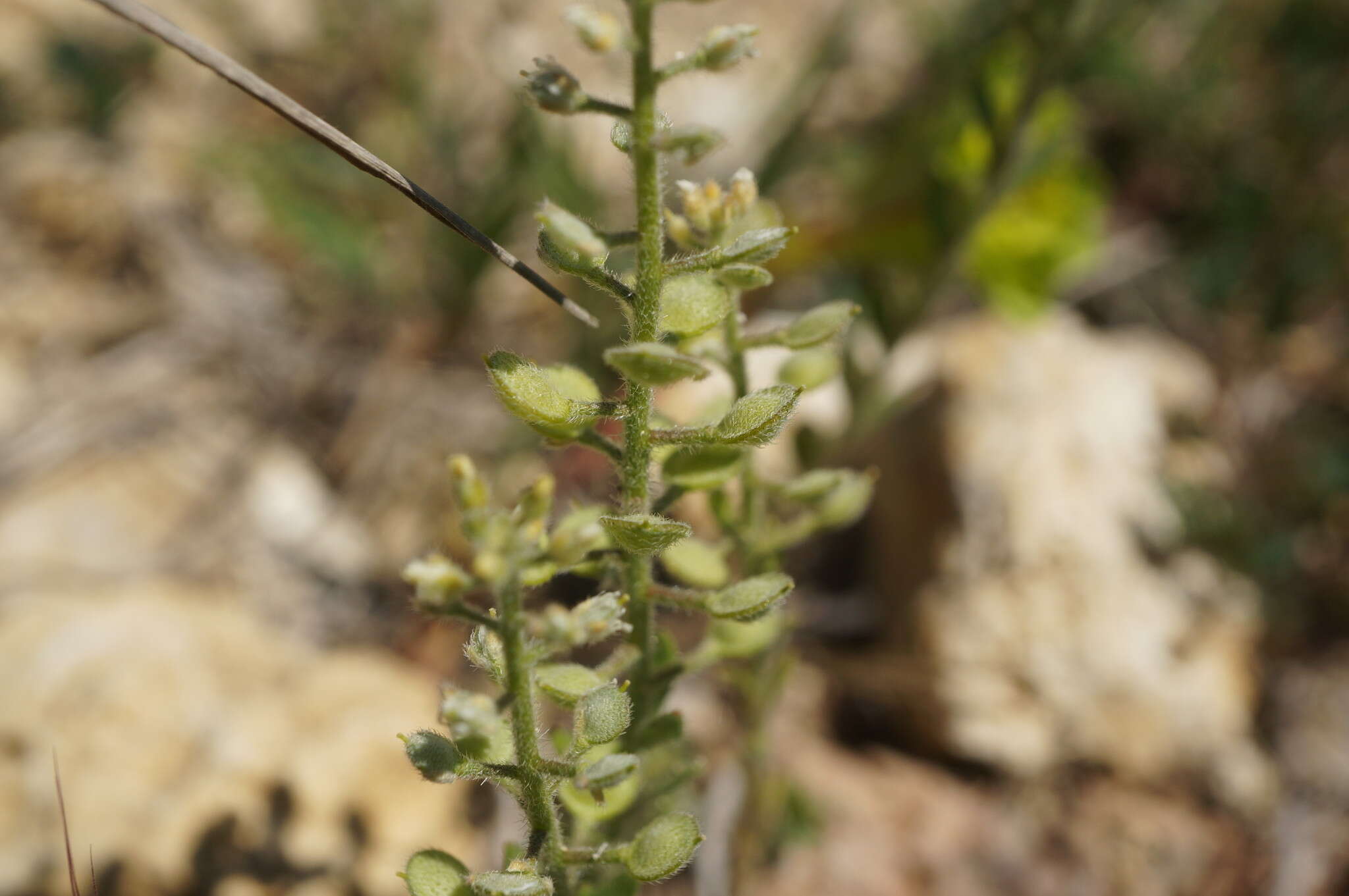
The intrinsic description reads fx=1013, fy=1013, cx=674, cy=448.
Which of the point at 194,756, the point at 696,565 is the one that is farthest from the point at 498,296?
the point at 696,565

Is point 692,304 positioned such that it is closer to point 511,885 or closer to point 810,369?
point 810,369

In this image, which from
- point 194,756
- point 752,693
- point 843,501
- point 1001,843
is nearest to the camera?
point 843,501

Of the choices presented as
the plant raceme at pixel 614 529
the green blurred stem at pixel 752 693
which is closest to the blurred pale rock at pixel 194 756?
the green blurred stem at pixel 752 693

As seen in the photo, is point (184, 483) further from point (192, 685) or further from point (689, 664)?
point (689, 664)

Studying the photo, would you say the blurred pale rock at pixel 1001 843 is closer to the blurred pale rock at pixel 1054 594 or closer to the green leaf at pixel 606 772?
the blurred pale rock at pixel 1054 594

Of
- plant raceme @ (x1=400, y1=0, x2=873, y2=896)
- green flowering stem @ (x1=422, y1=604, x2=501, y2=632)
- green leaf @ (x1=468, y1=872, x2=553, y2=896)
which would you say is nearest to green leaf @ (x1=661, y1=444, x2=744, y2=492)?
plant raceme @ (x1=400, y1=0, x2=873, y2=896)

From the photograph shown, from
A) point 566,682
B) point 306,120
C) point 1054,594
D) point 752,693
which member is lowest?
point 566,682

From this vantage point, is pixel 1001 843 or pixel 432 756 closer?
pixel 432 756

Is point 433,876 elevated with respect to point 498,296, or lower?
lower
